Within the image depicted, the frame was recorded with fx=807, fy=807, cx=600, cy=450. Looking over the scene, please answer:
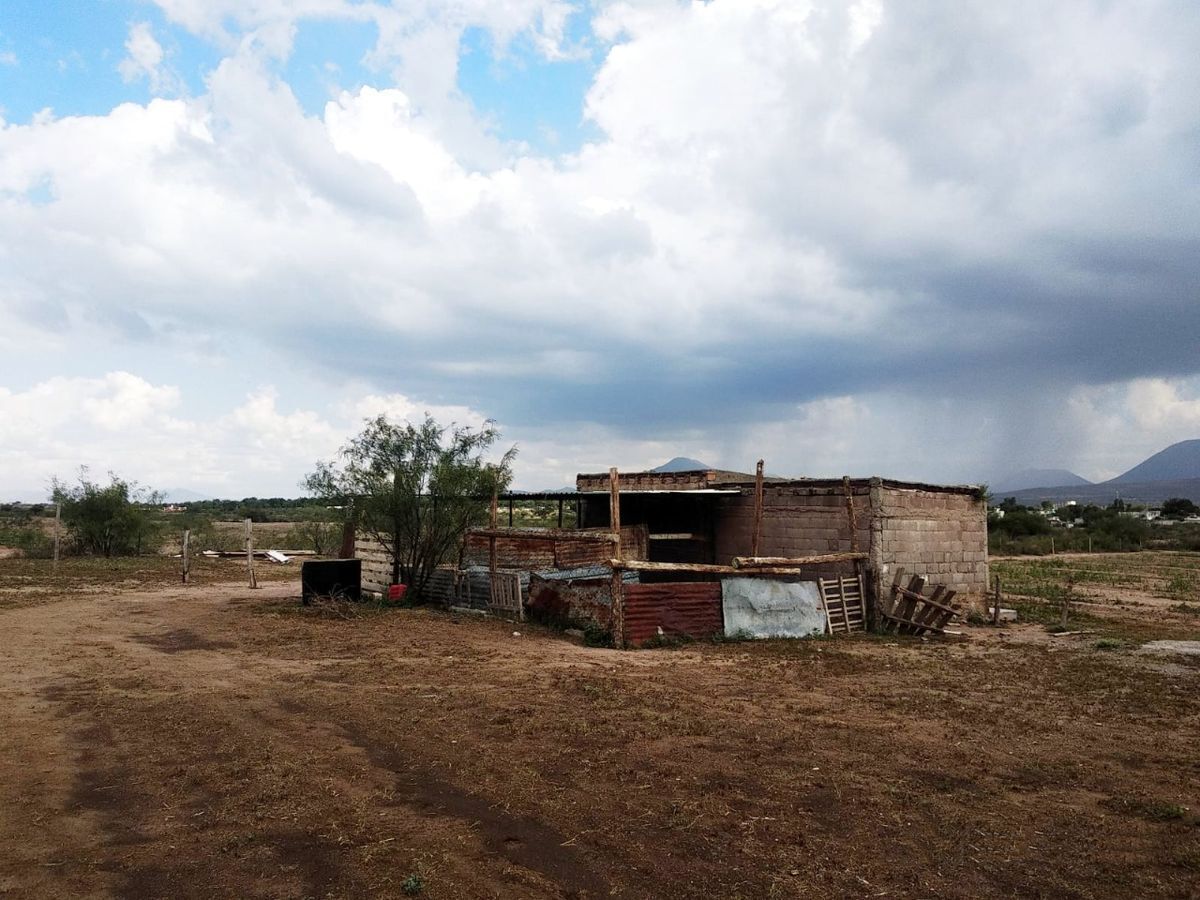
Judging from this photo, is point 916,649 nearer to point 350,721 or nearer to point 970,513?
point 970,513

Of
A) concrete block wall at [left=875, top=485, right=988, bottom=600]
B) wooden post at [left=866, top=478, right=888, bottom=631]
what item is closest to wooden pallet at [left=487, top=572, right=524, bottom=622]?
wooden post at [left=866, top=478, right=888, bottom=631]

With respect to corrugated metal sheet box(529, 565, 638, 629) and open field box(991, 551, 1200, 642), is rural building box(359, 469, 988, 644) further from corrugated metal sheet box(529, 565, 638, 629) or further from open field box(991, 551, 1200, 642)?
open field box(991, 551, 1200, 642)

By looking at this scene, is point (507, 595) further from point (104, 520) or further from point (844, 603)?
point (104, 520)

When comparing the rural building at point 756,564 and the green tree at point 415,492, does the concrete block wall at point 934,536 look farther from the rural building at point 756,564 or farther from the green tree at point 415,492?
the green tree at point 415,492

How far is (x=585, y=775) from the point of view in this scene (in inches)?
262

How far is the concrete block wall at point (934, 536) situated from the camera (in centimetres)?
1711

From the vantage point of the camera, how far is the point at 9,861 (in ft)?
16.1

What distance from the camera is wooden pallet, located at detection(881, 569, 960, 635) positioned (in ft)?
53.1

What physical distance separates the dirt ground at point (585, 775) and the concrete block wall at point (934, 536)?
452 centimetres

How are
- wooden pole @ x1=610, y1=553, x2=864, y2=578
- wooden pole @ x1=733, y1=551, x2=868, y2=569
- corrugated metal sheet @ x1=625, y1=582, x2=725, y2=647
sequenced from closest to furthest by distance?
wooden pole @ x1=610, y1=553, x2=864, y2=578, corrugated metal sheet @ x1=625, y1=582, x2=725, y2=647, wooden pole @ x1=733, y1=551, x2=868, y2=569

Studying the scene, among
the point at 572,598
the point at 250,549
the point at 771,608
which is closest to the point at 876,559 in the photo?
Result: the point at 771,608

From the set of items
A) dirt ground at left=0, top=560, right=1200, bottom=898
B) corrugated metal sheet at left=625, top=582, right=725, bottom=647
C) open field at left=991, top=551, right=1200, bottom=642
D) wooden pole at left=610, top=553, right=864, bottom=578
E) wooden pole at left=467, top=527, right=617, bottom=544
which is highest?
wooden pole at left=467, top=527, right=617, bottom=544

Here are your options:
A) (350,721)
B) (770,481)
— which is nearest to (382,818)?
(350,721)

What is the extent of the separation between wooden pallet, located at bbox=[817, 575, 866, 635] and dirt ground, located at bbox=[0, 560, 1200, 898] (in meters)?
3.29
